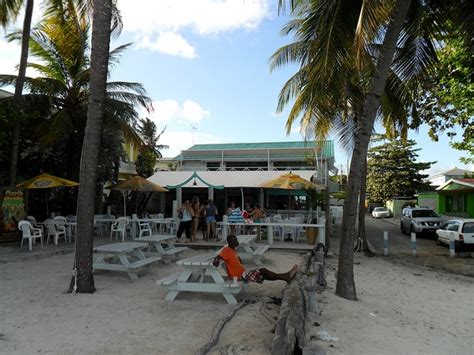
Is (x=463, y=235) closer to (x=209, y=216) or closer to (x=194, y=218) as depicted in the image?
(x=209, y=216)

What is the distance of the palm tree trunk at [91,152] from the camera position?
21.9ft

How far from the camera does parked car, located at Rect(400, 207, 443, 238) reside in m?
22.8

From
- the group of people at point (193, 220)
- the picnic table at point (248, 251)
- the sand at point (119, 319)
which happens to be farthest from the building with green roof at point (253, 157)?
the sand at point (119, 319)

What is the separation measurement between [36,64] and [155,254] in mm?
11477

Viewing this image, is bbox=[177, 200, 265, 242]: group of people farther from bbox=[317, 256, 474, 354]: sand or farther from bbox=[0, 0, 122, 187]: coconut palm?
bbox=[0, 0, 122, 187]: coconut palm

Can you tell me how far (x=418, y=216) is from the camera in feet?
79.3

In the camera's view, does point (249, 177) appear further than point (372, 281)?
Yes

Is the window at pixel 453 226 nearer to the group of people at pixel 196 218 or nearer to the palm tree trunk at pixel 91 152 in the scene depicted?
the group of people at pixel 196 218

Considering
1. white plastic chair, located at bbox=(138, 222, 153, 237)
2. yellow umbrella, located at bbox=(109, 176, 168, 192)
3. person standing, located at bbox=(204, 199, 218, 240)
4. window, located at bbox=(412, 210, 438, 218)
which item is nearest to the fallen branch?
person standing, located at bbox=(204, 199, 218, 240)

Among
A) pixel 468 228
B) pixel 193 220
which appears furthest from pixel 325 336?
pixel 468 228

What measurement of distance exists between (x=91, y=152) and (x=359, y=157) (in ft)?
15.8

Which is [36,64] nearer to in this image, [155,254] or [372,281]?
[155,254]

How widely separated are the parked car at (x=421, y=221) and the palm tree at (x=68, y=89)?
16024 mm

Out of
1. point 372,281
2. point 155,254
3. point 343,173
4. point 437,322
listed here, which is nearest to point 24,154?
point 155,254
